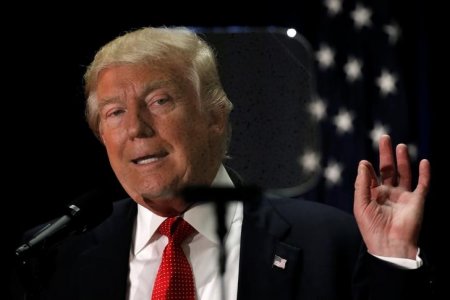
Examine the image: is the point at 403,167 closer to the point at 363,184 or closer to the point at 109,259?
the point at 363,184

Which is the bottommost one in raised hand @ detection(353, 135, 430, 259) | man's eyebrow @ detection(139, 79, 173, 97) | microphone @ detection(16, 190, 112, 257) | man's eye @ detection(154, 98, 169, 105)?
microphone @ detection(16, 190, 112, 257)

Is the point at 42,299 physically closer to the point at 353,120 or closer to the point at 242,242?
the point at 242,242

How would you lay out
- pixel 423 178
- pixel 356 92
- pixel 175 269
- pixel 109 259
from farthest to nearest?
pixel 356 92
pixel 109 259
pixel 175 269
pixel 423 178

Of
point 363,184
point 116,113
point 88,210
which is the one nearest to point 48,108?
point 116,113

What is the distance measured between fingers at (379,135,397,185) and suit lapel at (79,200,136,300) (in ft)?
2.53

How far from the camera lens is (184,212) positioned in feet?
6.37

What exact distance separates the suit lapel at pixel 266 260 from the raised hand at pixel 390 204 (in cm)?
25

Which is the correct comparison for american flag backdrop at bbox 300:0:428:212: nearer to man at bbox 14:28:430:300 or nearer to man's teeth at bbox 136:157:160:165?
man at bbox 14:28:430:300

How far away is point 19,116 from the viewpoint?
8.87 ft

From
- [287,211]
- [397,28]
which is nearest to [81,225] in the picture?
[287,211]

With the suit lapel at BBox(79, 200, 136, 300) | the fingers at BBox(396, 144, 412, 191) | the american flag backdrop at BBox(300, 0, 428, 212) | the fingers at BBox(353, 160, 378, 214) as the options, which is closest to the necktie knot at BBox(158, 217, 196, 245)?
the suit lapel at BBox(79, 200, 136, 300)

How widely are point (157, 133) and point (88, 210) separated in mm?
380

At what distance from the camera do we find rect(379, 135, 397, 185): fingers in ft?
5.55

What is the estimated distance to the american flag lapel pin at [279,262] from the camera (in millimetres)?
1871
